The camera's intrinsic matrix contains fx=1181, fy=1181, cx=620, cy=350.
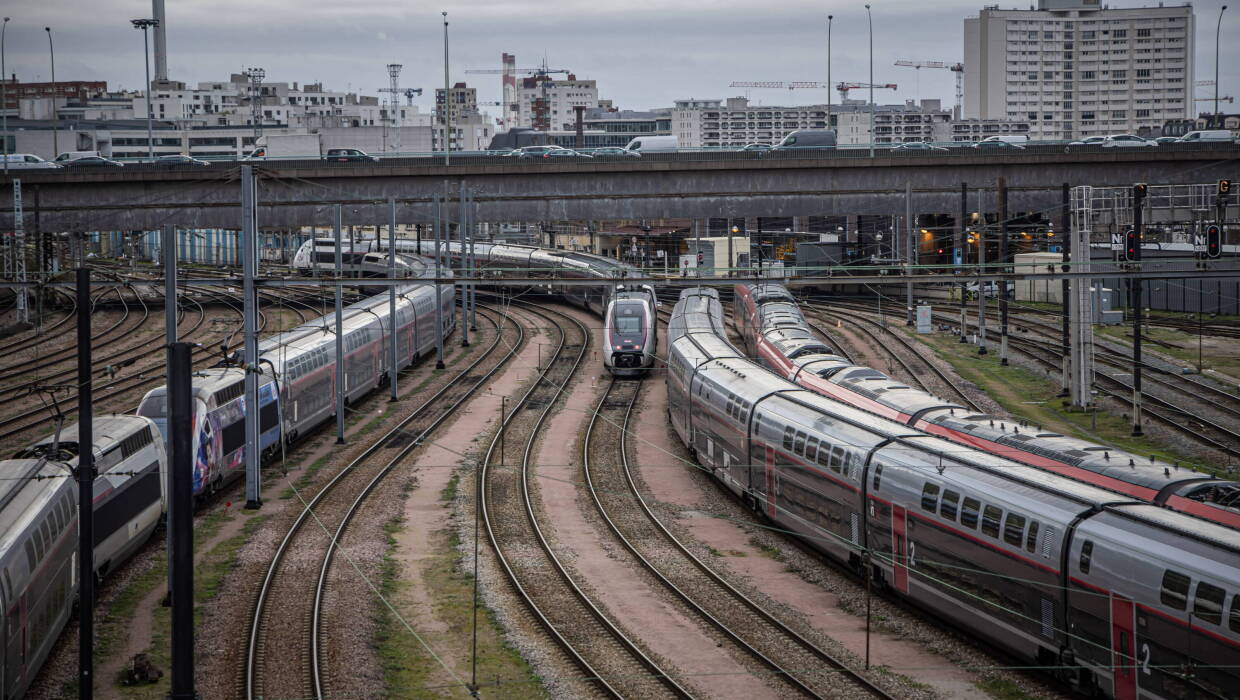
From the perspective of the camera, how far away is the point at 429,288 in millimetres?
54125

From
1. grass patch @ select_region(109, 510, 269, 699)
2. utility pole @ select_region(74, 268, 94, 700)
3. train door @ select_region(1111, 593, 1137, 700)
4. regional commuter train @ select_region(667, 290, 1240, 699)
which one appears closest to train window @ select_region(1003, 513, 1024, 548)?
regional commuter train @ select_region(667, 290, 1240, 699)

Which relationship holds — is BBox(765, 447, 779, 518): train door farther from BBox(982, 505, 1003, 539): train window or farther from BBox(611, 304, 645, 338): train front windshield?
BBox(611, 304, 645, 338): train front windshield

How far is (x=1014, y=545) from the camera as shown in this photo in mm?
18125

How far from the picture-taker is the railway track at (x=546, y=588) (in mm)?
18609

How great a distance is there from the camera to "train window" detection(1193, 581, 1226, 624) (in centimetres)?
1446

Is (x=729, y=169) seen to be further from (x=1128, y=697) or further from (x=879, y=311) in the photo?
(x=1128, y=697)

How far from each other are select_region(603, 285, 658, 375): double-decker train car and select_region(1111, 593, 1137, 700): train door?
32774 mm

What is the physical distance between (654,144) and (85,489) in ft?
212

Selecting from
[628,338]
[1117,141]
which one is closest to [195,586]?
[628,338]

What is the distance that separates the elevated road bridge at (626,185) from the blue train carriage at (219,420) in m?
35.2

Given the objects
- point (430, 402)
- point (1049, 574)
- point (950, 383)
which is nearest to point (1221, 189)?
point (950, 383)

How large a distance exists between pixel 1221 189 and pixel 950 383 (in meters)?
13.7

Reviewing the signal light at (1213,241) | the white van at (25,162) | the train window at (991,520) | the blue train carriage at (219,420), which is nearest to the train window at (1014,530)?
the train window at (991,520)

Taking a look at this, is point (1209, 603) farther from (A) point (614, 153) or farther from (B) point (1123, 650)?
(A) point (614, 153)
